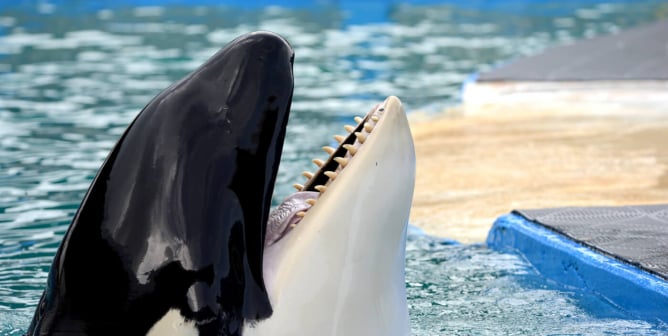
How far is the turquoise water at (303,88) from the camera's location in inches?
140

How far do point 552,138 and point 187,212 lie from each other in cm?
532

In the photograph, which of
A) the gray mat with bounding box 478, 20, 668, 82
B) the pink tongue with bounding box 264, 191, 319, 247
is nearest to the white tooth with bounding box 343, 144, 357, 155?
the pink tongue with bounding box 264, 191, 319, 247

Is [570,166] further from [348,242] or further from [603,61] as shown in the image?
[348,242]

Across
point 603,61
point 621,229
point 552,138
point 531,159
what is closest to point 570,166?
point 531,159

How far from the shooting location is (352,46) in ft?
45.7

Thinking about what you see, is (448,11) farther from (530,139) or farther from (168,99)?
(168,99)

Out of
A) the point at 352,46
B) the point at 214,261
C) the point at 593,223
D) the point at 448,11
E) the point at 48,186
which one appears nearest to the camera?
the point at 214,261

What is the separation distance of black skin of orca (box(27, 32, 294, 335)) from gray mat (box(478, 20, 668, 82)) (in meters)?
6.76

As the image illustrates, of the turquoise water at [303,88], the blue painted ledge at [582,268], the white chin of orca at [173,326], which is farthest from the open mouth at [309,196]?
the blue painted ledge at [582,268]

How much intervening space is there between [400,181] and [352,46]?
12.0 m

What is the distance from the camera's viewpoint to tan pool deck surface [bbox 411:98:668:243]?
16.9 feet

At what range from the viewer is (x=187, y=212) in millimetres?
1895

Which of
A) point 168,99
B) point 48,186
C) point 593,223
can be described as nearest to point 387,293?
point 168,99

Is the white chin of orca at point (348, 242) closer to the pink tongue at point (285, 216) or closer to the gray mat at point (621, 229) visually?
the pink tongue at point (285, 216)
